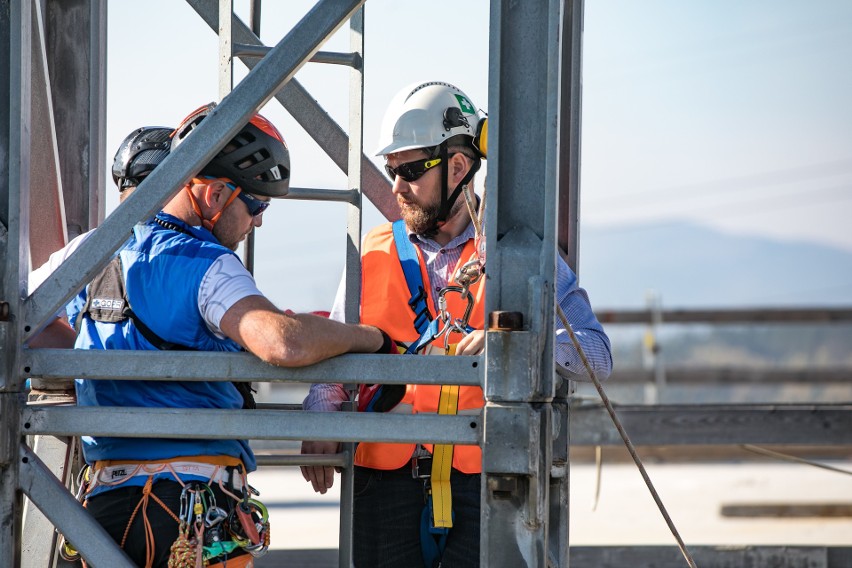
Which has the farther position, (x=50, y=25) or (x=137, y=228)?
(x=50, y=25)

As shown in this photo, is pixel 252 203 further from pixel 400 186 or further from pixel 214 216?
pixel 400 186

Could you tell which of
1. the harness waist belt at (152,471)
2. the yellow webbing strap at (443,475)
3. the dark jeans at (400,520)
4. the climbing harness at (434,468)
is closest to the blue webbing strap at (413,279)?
the climbing harness at (434,468)

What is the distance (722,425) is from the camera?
714 centimetres

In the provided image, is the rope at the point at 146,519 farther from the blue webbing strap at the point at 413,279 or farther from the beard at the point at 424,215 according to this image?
the beard at the point at 424,215

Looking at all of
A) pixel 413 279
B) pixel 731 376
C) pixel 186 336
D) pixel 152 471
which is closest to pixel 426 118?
pixel 413 279

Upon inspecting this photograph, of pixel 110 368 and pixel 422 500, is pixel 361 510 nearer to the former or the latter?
pixel 422 500

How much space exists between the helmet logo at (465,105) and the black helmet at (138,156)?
1208 millimetres

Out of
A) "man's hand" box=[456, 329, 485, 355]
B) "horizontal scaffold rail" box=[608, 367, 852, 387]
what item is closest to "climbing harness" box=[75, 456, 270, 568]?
"man's hand" box=[456, 329, 485, 355]

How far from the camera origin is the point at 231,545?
3.37 metres

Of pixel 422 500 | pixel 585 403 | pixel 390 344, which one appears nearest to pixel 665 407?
pixel 585 403

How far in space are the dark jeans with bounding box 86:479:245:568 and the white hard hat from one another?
1548 mm

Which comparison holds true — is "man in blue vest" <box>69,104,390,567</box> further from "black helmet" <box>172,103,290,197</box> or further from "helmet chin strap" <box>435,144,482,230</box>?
"helmet chin strap" <box>435,144,482,230</box>

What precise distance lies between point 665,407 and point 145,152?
14.7ft

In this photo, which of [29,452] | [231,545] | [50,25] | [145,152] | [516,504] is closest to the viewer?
[516,504]
